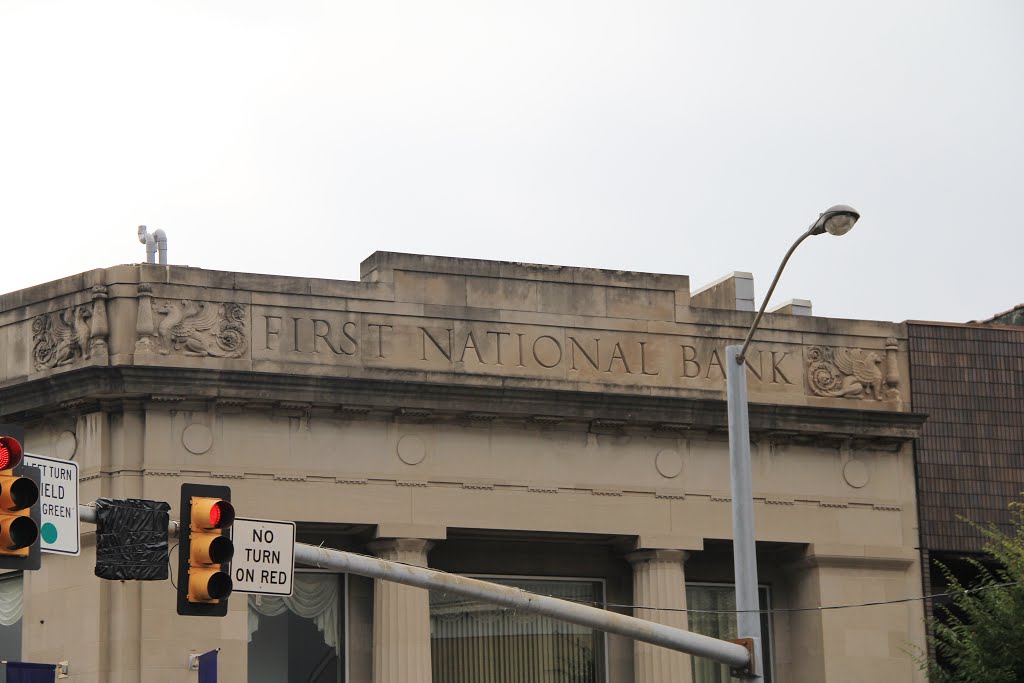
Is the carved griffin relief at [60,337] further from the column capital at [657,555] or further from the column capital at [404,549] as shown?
the column capital at [657,555]

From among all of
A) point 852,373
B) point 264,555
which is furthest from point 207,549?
point 852,373

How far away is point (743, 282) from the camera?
38125 millimetres

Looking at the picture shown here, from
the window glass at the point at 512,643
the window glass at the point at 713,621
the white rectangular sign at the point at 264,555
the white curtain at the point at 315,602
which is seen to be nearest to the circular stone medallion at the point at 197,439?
the white curtain at the point at 315,602

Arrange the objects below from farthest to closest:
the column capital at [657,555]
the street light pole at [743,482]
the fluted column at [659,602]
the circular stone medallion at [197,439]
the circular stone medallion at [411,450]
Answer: the column capital at [657,555]
the fluted column at [659,602]
the circular stone medallion at [411,450]
the circular stone medallion at [197,439]
the street light pole at [743,482]

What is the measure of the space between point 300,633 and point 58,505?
1630cm

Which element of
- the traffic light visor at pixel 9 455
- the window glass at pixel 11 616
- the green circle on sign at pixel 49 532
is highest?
the window glass at pixel 11 616

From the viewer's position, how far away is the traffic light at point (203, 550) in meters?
15.4

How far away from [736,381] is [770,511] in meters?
11.8

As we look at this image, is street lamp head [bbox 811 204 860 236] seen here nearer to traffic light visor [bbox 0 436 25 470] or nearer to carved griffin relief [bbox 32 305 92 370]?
traffic light visor [bbox 0 436 25 470]

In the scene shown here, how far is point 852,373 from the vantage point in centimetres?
3472

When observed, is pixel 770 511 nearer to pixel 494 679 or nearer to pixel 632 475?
pixel 632 475

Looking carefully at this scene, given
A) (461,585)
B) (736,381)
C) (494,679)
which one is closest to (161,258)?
(494,679)

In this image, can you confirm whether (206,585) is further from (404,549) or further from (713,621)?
(713,621)

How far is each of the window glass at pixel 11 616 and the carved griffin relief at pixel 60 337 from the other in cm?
379
